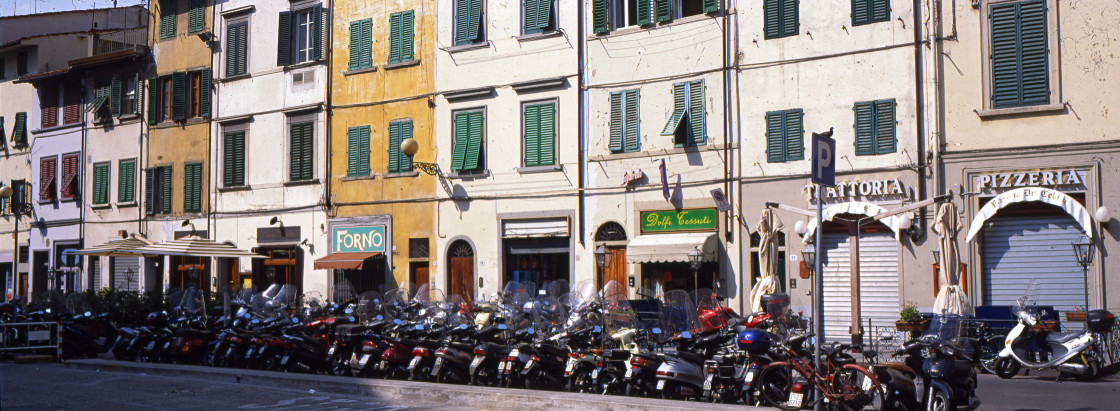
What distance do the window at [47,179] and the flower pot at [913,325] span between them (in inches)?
1187

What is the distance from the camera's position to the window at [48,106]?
37062 millimetres

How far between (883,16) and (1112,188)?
5.18m

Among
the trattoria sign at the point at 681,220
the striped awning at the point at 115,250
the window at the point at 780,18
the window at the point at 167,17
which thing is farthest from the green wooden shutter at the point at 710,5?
the window at the point at 167,17

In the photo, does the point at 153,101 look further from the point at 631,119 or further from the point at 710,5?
the point at 710,5

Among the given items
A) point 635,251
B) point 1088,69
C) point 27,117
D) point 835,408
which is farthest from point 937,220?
point 27,117

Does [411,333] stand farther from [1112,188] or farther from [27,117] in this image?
[27,117]

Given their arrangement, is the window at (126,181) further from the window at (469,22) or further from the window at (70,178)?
the window at (469,22)

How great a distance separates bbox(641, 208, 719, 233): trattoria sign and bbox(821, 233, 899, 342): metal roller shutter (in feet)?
8.14

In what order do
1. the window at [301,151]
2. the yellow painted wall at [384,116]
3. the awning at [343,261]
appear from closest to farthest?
the yellow painted wall at [384,116]
the awning at [343,261]
the window at [301,151]

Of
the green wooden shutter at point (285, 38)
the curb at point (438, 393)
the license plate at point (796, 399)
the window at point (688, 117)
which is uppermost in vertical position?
the green wooden shutter at point (285, 38)

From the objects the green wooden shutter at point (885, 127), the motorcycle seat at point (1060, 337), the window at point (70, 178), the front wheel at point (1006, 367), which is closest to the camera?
the motorcycle seat at point (1060, 337)

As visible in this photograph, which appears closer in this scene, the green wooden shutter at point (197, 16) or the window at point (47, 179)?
the green wooden shutter at point (197, 16)

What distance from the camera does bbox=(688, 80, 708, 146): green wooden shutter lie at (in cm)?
2284

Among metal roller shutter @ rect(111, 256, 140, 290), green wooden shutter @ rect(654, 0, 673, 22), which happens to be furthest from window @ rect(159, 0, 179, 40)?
green wooden shutter @ rect(654, 0, 673, 22)
